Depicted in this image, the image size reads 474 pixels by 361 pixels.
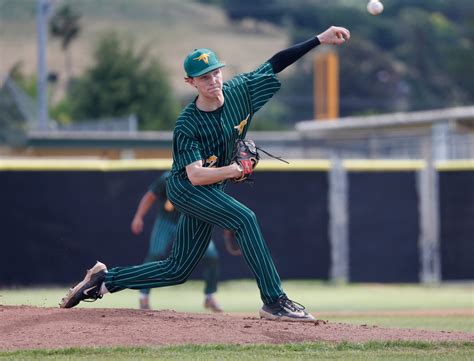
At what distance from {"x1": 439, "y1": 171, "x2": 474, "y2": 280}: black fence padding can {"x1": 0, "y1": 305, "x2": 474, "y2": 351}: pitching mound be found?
31.6 ft

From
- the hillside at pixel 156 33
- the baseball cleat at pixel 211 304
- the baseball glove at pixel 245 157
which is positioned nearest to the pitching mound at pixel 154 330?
the baseball glove at pixel 245 157

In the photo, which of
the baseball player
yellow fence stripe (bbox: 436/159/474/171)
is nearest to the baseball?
the baseball player

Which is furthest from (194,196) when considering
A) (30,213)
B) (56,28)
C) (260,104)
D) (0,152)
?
(56,28)

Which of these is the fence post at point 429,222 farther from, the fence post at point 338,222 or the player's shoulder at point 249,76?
the player's shoulder at point 249,76

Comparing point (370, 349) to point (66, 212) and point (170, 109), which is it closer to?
point (66, 212)

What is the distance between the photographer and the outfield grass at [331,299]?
10727 millimetres

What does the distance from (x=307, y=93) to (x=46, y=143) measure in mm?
59215

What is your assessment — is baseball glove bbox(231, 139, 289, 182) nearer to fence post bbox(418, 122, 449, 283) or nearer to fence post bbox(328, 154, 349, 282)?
fence post bbox(328, 154, 349, 282)

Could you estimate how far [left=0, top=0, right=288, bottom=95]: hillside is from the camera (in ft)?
342

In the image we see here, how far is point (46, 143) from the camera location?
916 inches

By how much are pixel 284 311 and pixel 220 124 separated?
1340mm

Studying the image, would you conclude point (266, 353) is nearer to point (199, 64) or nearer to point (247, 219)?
point (247, 219)

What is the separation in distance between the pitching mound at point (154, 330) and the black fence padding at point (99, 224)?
25.9ft

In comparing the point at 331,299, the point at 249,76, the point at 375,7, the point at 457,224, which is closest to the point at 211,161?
the point at 249,76
